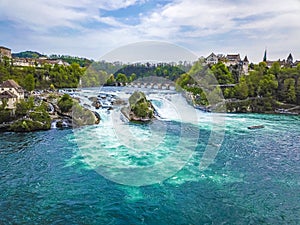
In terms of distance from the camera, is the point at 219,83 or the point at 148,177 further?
the point at 219,83

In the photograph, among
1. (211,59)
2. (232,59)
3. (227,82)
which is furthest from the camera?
(232,59)

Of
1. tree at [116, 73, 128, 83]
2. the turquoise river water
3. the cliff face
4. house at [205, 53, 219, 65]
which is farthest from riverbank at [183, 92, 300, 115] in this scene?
tree at [116, 73, 128, 83]

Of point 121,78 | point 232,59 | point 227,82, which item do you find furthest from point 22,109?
point 232,59

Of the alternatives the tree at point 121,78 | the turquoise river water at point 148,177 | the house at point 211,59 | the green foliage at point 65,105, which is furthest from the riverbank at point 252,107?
the tree at point 121,78

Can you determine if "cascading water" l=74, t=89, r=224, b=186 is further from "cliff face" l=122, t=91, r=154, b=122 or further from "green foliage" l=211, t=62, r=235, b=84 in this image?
"green foliage" l=211, t=62, r=235, b=84

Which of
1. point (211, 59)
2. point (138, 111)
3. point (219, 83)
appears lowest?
point (138, 111)

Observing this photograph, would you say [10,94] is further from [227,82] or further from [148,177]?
Answer: [227,82]

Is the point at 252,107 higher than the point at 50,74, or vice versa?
the point at 50,74

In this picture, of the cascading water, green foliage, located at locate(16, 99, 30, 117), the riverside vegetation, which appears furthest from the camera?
the riverside vegetation

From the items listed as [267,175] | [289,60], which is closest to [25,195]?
[267,175]

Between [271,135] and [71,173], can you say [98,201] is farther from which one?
[271,135]
